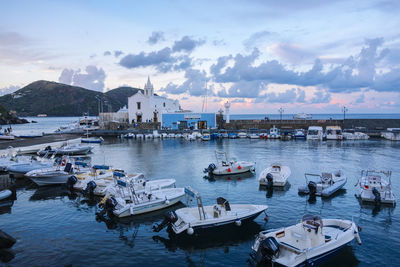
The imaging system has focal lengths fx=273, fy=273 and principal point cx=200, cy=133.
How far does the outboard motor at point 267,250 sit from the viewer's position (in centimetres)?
1149

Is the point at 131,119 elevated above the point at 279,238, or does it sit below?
above

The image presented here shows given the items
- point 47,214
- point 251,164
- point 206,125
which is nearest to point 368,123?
point 206,125

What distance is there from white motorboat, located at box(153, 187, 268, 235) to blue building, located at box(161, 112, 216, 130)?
64.3 m

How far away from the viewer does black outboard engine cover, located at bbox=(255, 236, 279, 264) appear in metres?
11.5

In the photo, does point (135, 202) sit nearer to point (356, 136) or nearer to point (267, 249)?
point (267, 249)

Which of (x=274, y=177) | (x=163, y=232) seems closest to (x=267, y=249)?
(x=163, y=232)

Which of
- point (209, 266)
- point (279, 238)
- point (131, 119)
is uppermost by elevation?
point (131, 119)

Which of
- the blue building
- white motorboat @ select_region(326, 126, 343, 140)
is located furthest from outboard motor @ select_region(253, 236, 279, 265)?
the blue building

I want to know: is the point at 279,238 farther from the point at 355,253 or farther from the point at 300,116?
the point at 300,116

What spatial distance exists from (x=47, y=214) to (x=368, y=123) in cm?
8682

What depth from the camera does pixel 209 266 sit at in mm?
12461

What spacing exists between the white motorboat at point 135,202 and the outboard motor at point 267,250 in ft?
29.6

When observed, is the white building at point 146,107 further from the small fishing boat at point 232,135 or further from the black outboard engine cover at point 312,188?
the black outboard engine cover at point 312,188

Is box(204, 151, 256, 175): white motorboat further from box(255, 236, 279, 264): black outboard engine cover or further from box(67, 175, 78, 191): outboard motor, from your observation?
box(255, 236, 279, 264): black outboard engine cover
